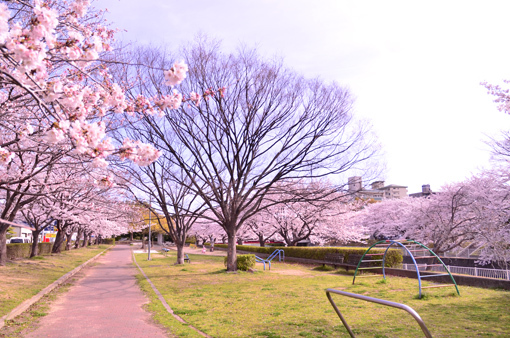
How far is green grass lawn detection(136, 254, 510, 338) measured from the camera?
6.58m

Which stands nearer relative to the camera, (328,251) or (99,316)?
(99,316)

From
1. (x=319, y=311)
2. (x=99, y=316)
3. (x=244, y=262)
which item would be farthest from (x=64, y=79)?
(x=244, y=262)

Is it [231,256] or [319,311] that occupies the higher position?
[231,256]

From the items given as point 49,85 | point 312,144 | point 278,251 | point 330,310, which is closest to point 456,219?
point 278,251

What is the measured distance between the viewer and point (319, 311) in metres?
8.38

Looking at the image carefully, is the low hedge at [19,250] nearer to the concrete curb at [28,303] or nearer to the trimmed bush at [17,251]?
the trimmed bush at [17,251]

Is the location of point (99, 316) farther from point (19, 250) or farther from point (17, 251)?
point (19, 250)

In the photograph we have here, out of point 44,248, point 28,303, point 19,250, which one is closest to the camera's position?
point 28,303

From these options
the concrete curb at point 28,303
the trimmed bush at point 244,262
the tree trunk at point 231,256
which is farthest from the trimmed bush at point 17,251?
the trimmed bush at point 244,262

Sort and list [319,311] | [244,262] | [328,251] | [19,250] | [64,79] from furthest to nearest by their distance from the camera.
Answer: [19,250]
[328,251]
[244,262]
[319,311]
[64,79]

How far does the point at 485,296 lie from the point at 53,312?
11659mm

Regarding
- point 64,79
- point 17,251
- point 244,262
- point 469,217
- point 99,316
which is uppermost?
point 64,79

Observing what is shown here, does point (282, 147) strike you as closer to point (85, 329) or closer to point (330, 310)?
point (330, 310)

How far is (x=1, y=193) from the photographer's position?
1991 cm
